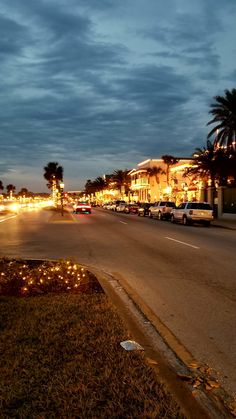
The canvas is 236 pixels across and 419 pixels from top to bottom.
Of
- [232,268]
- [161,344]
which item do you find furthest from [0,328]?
[232,268]

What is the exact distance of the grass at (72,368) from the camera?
3592 millimetres

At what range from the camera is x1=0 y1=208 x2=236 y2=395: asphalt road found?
562 cm

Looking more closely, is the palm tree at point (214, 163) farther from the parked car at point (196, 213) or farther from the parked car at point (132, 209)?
the parked car at point (132, 209)

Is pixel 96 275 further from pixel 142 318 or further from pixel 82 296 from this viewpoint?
pixel 142 318

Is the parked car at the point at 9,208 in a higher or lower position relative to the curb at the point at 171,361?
lower

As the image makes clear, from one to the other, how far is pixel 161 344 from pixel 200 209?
25803mm

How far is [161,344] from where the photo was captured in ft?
17.7

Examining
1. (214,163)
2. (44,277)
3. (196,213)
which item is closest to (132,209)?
(214,163)

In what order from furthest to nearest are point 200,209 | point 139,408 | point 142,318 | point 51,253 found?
1. point 200,209
2. point 51,253
3. point 142,318
4. point 139,408

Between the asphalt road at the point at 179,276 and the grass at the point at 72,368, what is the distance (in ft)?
3.09

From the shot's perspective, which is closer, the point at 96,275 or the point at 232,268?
the point at 96,275

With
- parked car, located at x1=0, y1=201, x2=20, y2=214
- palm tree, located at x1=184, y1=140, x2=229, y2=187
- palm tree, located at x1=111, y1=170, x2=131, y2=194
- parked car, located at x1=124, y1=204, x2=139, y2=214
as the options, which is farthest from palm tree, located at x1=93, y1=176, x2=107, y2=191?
palm tree, located at x1=184, y1=140, x2=229, y2=187

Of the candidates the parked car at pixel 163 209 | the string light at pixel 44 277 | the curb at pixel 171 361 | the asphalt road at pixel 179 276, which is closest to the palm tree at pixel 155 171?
the parked car at pixel 163 209

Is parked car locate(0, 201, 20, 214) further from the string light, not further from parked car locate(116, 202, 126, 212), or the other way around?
the string light
